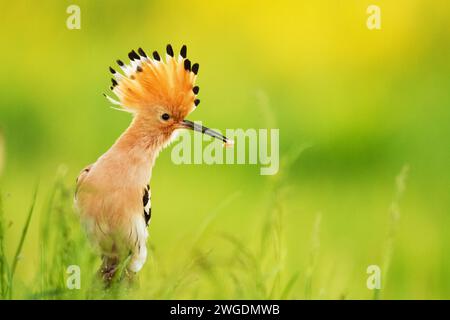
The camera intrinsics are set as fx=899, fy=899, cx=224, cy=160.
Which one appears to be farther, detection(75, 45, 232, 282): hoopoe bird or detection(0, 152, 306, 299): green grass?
detection(75, 45, 232, 282): hoopoe bird

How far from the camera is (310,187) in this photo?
3.65 m

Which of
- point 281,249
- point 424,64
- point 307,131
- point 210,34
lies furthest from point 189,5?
point 281,249

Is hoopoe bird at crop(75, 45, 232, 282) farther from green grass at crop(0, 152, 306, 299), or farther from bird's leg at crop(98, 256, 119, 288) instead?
green grass at crop(0, 152, 306, 299)

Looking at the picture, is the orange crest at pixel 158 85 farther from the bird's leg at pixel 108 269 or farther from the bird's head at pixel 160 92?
the bird's leg at pixel 108 269

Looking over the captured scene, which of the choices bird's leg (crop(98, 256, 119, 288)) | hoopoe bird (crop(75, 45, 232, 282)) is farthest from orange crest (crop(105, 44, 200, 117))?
bird's leg (crop(98, 256, 119, 288))

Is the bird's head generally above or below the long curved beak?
above

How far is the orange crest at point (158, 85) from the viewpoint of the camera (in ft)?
10.6

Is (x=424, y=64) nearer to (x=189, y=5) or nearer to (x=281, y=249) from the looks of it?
(x=189, y=5)

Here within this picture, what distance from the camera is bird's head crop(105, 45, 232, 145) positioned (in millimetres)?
3232

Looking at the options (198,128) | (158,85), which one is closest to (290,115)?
(198,128)

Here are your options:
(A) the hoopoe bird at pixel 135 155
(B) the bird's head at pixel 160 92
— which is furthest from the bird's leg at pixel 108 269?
(B) the bird's head at pixel 160 92

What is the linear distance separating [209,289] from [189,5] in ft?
4.32

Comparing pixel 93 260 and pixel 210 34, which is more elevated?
pixel 210 34
